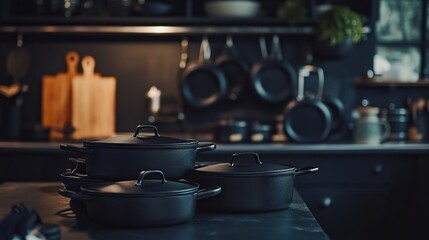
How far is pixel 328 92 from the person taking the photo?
4.53 meters

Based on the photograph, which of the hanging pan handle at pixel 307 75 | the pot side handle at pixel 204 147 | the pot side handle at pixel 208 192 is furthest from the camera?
the hanging pan handle at pixel 307 75

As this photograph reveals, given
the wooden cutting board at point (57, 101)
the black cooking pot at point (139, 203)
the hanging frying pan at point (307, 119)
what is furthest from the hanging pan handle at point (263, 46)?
the black cooking pot at point (139, 203)

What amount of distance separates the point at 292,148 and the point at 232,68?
0.82 metres

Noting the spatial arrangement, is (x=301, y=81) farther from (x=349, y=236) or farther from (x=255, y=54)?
(x=349, y=236)

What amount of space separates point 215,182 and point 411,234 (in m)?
2.51

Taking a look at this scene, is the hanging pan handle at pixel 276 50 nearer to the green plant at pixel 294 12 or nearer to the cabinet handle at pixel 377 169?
the green plant at pixel 294 12

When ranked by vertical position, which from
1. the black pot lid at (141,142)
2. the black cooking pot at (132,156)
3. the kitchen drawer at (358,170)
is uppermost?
the black pot lid at (141,142)

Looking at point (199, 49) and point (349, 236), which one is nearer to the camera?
point (349, 236)

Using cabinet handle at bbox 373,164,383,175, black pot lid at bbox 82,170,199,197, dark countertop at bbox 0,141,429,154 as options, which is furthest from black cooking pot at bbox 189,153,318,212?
cabinet handle at bbox 373,164,383,175

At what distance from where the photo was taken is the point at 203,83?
14.6ft

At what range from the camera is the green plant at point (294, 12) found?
4.22 meters

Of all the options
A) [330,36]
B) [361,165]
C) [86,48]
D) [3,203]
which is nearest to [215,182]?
[3,203]

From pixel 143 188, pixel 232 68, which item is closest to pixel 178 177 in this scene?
pixel 143 188

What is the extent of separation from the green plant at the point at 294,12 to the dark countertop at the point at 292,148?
0.78 metres
